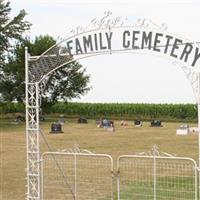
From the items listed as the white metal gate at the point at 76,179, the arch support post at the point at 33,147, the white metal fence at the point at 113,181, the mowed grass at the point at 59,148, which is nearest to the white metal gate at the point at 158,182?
the white metal fence at the point at 113,181

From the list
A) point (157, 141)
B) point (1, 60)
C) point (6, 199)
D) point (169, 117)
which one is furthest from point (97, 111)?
point (6, 199)

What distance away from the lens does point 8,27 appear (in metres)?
48.0

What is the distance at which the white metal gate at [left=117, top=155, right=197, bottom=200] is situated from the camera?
11.6 meters

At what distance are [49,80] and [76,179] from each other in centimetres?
3928

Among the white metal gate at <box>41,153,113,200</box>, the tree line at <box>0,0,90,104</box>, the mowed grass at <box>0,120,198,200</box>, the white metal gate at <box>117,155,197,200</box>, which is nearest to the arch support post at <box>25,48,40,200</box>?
the white metal gate at <box>41,153,113,200</box>

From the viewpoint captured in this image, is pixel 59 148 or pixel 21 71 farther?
pixel 21 71

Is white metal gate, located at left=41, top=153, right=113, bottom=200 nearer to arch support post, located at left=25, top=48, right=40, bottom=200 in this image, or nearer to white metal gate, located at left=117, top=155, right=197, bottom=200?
arch support post, located at left=25, top=48, right=40, bottom=200

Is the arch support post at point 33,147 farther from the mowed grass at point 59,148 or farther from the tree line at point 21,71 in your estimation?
the tree line at point 21,71

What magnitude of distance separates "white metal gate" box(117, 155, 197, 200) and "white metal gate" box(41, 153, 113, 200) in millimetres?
462

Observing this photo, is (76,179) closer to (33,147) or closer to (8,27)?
(33,147)

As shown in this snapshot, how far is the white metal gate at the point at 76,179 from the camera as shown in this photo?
1169cm

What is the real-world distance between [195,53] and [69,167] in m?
9.10

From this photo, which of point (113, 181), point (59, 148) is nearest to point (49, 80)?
point (59, 148)

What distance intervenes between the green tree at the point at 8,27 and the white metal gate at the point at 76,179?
32.2m
